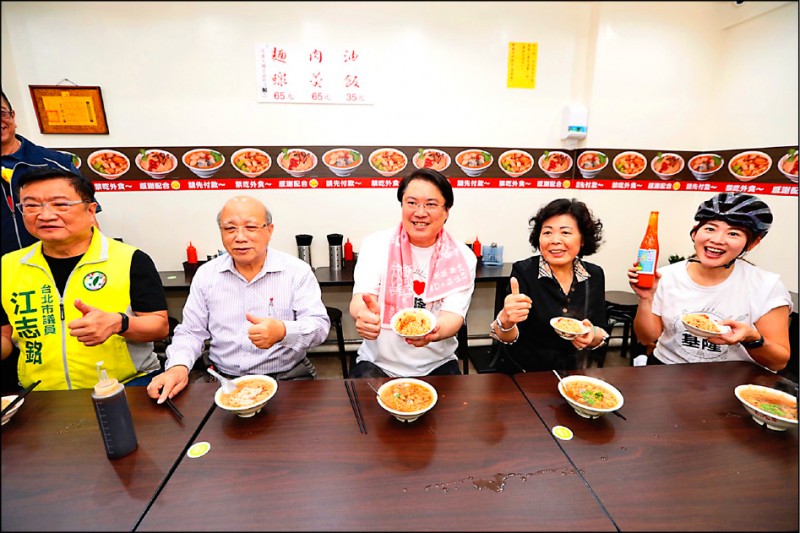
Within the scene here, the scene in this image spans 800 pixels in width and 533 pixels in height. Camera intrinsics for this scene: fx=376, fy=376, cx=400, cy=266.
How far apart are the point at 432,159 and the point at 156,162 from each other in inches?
98.9

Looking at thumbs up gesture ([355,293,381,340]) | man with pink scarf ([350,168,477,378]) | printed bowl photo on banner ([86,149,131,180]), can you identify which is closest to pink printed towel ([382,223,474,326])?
man with pink scarf ([350,168,477,378])

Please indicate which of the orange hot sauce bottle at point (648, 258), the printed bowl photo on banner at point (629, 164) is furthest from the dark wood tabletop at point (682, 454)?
the printed bowl photo on banner at point (629, 164)

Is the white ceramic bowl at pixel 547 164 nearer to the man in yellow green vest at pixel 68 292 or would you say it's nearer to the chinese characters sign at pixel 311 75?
the chinese characters sign at pixel 311 75

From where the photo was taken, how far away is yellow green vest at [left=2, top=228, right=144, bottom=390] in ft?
4.90

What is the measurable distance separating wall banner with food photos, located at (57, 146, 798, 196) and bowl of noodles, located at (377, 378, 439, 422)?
256cm

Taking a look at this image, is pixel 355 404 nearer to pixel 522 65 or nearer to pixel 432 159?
pixel 432 159

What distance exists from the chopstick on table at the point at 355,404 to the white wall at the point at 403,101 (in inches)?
94.6

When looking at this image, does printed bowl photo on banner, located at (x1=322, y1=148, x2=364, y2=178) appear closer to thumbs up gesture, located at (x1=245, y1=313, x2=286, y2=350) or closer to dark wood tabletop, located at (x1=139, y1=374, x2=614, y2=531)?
thumbs up gesture, located at (x1=245, y1=313, x2=286, y2=350)

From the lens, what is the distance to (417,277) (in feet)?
6.77

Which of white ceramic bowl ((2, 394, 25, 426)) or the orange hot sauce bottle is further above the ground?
the orange hot sauce bottle

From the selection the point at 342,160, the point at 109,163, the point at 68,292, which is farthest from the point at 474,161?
the point at 109,163

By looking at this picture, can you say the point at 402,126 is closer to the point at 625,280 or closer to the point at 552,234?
the point at 552,234

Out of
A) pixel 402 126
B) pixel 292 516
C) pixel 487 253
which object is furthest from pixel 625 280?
pixel 292 516

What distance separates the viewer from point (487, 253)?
3.63m
